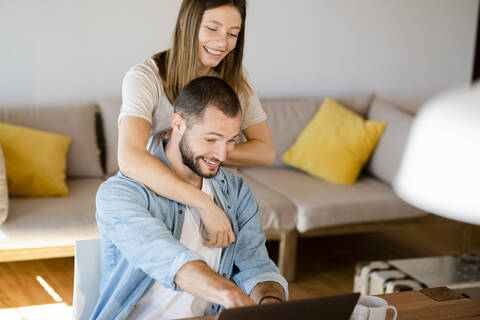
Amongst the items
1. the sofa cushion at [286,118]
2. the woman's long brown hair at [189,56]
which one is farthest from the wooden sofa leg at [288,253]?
the woman's long brown hair at [189,56]

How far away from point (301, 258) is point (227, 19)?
7.17 ft

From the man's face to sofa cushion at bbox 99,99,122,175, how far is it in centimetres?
189

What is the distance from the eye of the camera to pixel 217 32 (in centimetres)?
166

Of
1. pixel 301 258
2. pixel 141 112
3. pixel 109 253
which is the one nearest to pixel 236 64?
pixel 141 112

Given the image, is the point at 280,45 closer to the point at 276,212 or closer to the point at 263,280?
the point at 276,212

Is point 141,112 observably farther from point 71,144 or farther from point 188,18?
point 71,144

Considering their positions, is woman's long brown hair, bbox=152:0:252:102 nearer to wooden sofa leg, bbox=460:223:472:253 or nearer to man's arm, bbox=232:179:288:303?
man's arm, bbox=232:179:288:303

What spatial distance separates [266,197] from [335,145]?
66 centimetres

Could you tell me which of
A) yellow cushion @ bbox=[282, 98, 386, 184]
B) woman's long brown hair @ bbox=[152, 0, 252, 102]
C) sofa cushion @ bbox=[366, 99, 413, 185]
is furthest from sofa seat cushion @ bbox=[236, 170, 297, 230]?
woman's long brown hair @ bbox=[152, 0, 252, 102]

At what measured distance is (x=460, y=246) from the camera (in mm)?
3922

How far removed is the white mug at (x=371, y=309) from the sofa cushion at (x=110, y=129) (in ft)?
7.18

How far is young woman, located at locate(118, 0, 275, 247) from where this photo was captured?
148 cm

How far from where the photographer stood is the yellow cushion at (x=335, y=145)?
353cm

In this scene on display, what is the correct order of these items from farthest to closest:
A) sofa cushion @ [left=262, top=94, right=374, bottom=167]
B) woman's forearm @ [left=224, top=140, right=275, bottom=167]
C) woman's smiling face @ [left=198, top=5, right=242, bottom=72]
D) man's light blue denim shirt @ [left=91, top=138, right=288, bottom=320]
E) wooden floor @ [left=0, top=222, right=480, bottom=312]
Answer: sofa cushion @ [left=262, top=94, right=374, bottom=167] → wooden floor @ [left=0, top=222, right=480, bottom=312] → woman's forearm @ [left=224, top=140, right=275, bottom=167] → woman's smiling face @ [left=198, top=5, right=242, bottom=72] → man's light blue denim shirt @ [left=91, top=138, right=288, bottom=320]
